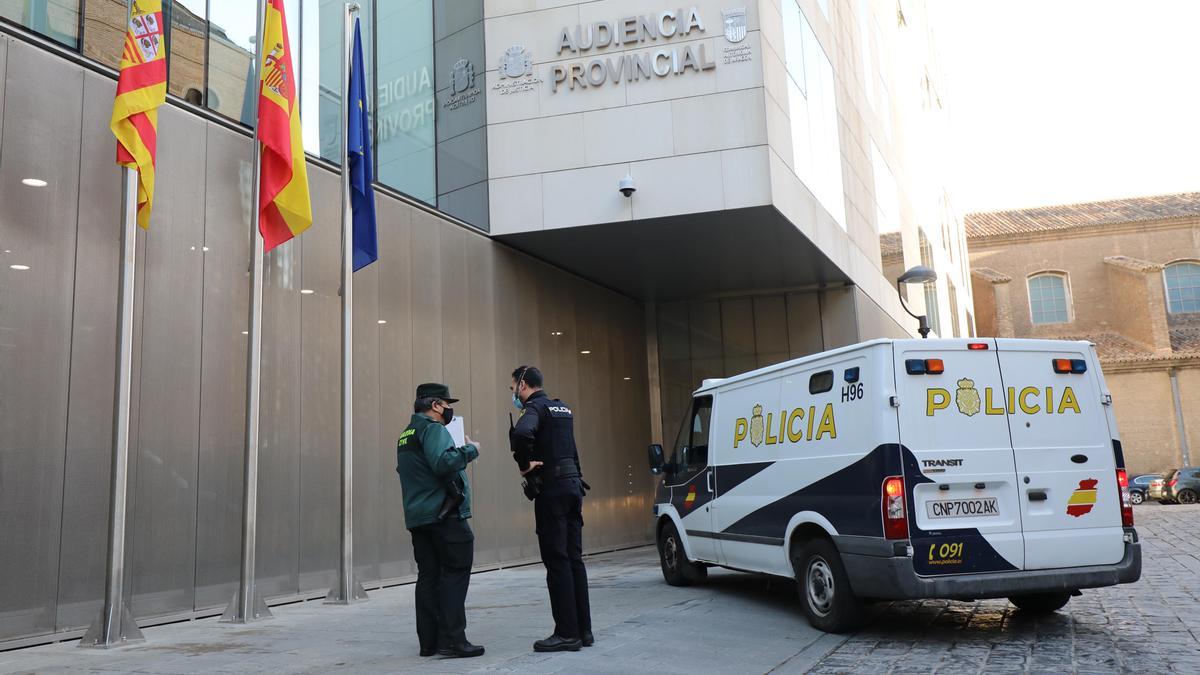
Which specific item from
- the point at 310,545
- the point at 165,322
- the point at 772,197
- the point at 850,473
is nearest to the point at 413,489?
the point at 850,473

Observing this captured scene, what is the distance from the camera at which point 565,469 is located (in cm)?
649

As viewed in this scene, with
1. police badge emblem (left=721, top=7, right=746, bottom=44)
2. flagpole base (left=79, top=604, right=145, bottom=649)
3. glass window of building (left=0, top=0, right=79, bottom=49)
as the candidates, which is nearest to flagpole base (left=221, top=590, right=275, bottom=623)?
flagpole base (left=79, top=604, right=145, bottom=649)

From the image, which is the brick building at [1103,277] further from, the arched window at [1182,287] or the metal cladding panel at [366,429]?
the metal cladding panel at [366,429]

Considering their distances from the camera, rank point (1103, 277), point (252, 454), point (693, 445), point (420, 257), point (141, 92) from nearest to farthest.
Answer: point (141, 92) < point (252, 454) < point (693, 445) < point (420, 257) < point (1103, 277)

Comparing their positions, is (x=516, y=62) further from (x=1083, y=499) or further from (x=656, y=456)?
(x=1083, y=499)

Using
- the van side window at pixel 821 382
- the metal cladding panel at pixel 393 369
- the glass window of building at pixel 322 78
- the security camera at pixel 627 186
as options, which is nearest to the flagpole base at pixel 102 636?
the metal cladding panel at pixel 393 369

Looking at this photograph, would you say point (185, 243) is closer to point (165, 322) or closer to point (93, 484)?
point (165, 322)

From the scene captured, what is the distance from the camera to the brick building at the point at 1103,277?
45844 mm

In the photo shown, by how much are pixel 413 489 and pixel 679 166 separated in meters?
9.22

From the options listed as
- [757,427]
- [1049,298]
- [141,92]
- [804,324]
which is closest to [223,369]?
[141,92]

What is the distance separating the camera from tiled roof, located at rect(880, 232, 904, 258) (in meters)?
22.1

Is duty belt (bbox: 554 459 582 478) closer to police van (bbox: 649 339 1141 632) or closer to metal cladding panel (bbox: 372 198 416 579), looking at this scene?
police van (bbox: 649 339 1141 632)

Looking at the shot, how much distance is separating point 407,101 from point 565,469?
9.54 meters

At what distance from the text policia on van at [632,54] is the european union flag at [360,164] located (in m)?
4.71
